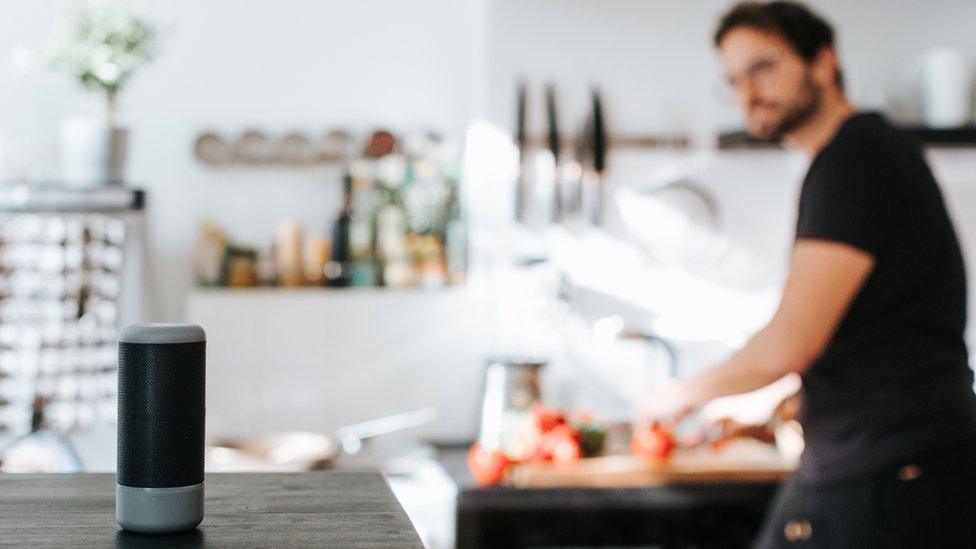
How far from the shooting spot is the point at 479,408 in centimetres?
352

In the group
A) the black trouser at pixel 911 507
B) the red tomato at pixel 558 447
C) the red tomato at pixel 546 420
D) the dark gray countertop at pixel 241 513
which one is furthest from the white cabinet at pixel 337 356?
the dark gray countertop at pixel 241 513

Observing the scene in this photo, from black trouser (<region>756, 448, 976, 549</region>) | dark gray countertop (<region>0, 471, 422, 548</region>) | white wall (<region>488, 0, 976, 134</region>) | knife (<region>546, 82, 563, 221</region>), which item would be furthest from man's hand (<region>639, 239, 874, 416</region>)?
white wall (<region>488, 0, 976, 134</region>)

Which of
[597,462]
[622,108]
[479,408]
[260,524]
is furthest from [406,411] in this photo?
[260,524]

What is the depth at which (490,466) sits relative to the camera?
2736mm

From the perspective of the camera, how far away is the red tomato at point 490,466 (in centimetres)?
273

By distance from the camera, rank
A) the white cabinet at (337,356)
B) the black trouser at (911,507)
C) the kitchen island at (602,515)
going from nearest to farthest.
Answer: the black trouser at (911,507) → the kitchen island at (602,515) → the white cabinet at (337,356)

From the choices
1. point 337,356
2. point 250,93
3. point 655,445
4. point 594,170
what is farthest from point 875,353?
point 250,93

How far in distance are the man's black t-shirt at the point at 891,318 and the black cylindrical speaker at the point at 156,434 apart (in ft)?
3.89

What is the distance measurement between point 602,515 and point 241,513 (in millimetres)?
1838

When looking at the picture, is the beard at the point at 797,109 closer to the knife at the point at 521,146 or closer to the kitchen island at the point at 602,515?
the kitchen island at the point at 602,515

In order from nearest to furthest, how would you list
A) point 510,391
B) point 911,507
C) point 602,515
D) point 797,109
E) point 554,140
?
1. point 911,507
2. point 797,109
3. point 602,515
4. point 510,391
5. point 554,140

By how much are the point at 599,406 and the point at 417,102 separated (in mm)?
1205

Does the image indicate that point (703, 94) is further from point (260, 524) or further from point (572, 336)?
point (260, 524)

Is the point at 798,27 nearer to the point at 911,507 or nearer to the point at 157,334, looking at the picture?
the point at 911,507
